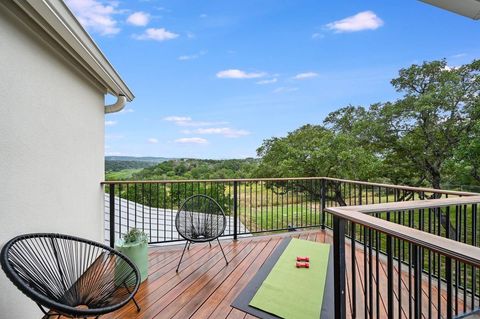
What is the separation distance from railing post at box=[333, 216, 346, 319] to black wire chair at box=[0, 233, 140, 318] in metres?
1.26

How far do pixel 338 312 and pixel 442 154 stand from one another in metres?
9.11

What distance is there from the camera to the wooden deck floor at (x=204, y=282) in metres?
2.11

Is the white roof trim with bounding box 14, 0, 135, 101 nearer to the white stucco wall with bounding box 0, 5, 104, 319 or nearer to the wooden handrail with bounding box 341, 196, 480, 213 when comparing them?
the white stucco wall with bounding box 0, 5, 104, 319

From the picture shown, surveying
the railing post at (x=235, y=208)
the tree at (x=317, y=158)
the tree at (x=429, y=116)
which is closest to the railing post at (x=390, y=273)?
the railing post at (x=235, y=208)

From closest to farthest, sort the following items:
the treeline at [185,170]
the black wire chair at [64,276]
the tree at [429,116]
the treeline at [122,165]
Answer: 1. the black wire chair at [64,276]
2. the treeline at [122,165]
3. the treeline at [185,170]
4. the tree at [429,116]

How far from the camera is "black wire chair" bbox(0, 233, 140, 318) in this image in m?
1.28

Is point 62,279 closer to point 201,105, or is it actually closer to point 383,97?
point 201,105

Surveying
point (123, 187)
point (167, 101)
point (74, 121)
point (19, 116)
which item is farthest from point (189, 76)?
point (19, 116)

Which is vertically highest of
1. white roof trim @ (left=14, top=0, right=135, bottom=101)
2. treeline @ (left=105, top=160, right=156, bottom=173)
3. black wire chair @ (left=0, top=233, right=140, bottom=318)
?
white roof trim @ (left=14, top=0, right=135, bottom=101)

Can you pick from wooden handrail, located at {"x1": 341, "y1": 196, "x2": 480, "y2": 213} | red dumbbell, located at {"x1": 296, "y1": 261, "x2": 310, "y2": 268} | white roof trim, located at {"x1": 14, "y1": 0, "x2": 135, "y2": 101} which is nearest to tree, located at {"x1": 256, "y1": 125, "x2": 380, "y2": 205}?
red dumbbell, located at {"x1": 296, "y1": 261, "x2": 310, "y2": 268}

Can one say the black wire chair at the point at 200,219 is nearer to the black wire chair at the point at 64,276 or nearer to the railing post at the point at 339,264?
the black wire chair at the point at 64,276

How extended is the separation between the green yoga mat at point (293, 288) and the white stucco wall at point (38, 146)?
1.89 metres

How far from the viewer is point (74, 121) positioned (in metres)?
2.61

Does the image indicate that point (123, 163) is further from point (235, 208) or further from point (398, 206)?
point (398, 206)
